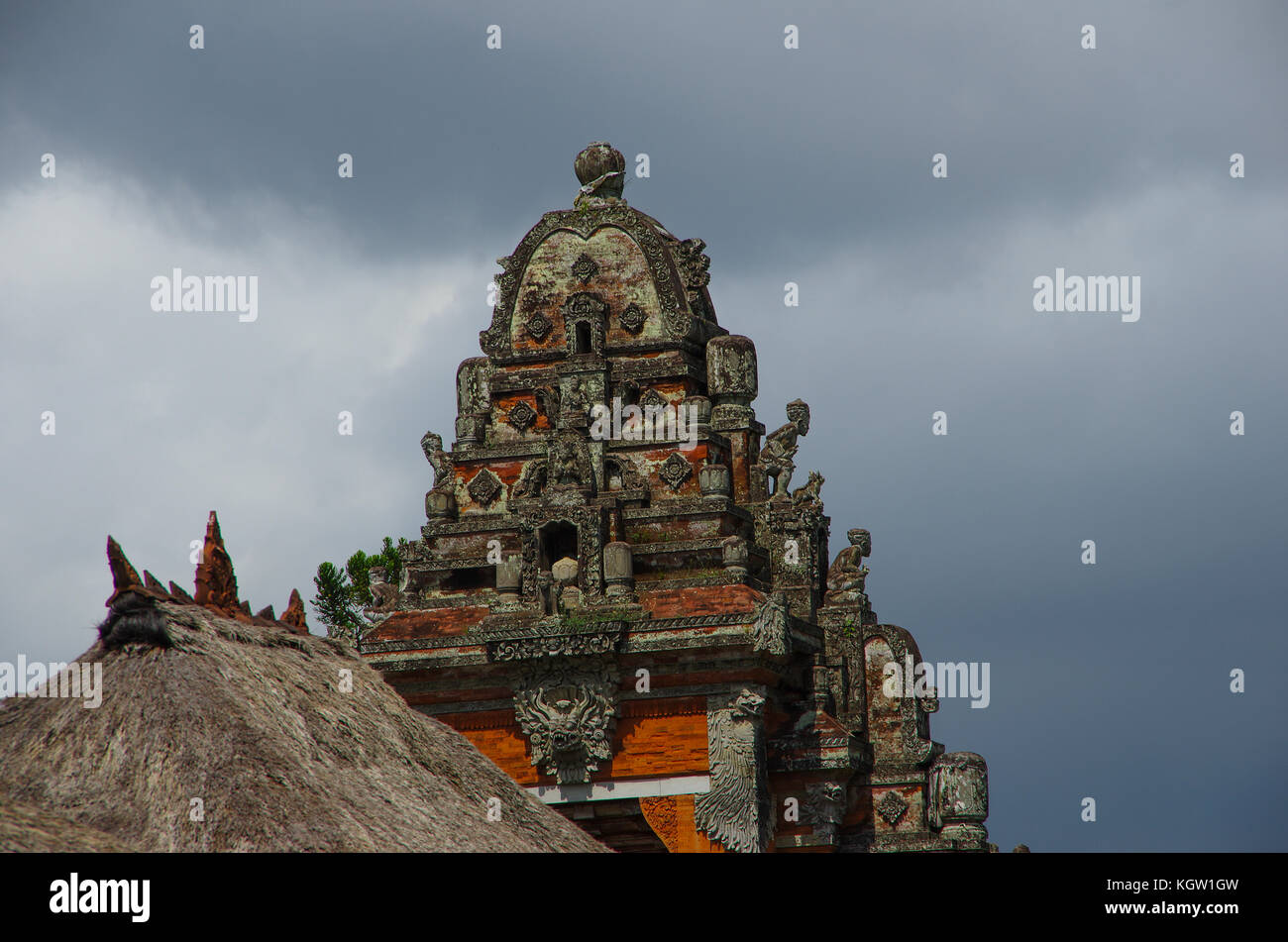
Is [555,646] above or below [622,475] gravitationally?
below

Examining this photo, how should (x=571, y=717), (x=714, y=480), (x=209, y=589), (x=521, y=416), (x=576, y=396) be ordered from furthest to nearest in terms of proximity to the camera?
(x=521, y=416)
(x=576, y=396)
(x=714, y=480)
(x=571, y=717)
(x=209, y=589)

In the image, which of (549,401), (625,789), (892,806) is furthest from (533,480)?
(892,806)

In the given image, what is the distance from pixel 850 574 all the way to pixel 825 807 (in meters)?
4.67

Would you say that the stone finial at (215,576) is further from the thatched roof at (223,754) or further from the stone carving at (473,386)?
the stone carving at (473,386)

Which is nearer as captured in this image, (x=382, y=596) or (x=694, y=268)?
(x=382, y=596)

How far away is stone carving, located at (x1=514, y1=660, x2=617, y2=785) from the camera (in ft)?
116

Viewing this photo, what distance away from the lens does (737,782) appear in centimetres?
3459

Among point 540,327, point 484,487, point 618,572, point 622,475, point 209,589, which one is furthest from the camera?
point 540,327

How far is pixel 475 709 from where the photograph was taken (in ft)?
120

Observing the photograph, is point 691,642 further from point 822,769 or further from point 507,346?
point 507,346

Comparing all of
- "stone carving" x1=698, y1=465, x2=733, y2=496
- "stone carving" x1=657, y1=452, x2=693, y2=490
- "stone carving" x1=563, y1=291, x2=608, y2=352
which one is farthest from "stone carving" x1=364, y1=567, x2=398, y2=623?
"stone carving" x1=698, y1=465, x2=733, y2=496

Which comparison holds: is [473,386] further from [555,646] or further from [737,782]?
[737,782]
